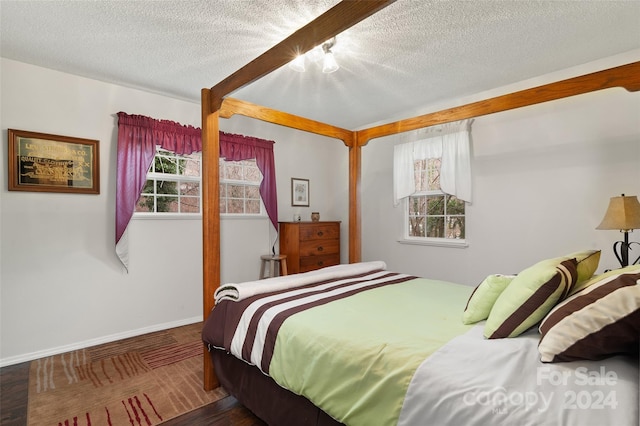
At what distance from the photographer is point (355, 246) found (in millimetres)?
3424

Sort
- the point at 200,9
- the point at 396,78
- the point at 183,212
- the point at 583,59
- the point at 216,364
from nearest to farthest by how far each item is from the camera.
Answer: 1. the point at 200,9
2. the point at 216,364
3. the point at 583,59
4. the point at 396,78
5. the point at 183,212

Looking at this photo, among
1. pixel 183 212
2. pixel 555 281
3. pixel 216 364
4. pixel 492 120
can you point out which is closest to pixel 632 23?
pixel 492 120

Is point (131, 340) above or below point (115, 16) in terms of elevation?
below

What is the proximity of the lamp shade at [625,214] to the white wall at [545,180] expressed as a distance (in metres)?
0.53

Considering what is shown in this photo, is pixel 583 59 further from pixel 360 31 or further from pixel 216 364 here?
pixel 216 364

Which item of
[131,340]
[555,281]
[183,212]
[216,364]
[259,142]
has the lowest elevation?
[131,340]

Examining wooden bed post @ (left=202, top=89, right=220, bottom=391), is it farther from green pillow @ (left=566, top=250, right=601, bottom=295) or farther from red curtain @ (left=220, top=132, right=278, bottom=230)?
green pillow @ (left=566, top=250, right=601, bottom=295)

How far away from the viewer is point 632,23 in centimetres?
215

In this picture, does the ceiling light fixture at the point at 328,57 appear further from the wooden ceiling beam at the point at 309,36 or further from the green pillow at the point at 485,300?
the green pillow at the point at 485,300

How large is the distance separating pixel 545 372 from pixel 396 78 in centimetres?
269

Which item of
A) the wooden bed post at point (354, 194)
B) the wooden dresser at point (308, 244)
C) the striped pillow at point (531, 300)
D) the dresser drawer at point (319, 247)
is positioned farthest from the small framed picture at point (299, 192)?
the striped pillow at point (531, 300)

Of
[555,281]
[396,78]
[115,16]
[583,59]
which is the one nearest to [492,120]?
[583,59]

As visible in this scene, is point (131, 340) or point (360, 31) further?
point (131, 340)

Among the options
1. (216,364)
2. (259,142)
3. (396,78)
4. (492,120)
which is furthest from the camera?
(259,142)
